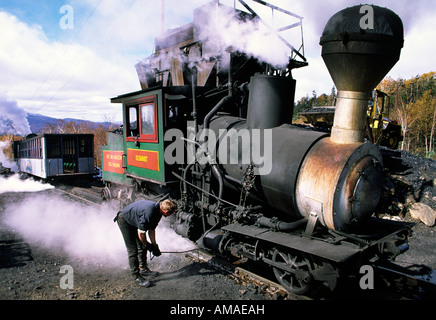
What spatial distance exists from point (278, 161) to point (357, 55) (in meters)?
1.66

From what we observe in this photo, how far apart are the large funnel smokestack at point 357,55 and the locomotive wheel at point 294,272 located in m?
1.66

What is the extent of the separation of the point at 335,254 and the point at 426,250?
5014mm

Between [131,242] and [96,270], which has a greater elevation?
[131,242]

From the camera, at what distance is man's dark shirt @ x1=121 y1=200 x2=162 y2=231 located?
4574 millimetres

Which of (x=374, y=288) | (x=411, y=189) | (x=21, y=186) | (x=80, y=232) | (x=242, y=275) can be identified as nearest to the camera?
(x=374, y=288)

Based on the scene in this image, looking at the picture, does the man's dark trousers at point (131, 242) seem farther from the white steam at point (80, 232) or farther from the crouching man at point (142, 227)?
the white steam at point (80, 232)

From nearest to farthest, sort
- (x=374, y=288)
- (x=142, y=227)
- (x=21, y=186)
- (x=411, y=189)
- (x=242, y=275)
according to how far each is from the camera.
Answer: (x=374, y=288) → (x=142, y=227) → (x=242, y=275) → (x=411, y=189) → (x=21, y=186)

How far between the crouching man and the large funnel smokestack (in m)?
2.74

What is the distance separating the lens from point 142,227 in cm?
457

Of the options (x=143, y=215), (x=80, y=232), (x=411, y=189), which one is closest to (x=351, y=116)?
(x=143, y=215)

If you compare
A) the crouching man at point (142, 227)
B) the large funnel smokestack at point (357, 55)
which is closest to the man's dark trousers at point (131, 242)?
the crouching man at point (142, 227)

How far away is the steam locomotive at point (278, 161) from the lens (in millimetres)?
3627

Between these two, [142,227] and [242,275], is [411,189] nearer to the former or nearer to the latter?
[242,275]
